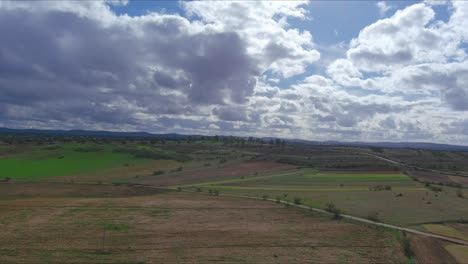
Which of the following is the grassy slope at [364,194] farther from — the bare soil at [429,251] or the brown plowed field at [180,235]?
the brown plowed field at [180,235]

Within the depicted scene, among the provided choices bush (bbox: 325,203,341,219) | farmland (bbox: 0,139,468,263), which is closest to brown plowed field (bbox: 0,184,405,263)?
farmland (bbox: 0,139,468,263)

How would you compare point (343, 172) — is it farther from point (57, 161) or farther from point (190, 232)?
point (57, 161)

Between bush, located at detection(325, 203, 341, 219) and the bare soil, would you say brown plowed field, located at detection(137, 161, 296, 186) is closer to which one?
bush, located at detection(325, 203, 341, 219)

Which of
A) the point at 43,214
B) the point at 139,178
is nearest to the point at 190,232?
the point at 43,214

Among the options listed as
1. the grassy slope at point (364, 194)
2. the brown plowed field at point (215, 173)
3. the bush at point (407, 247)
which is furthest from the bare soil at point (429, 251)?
the brown plowed field at point (215, 173)

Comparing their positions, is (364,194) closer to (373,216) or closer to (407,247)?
(373,216)

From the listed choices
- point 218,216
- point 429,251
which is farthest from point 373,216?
point 218,216

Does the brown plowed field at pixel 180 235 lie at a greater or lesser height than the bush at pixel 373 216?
lesser

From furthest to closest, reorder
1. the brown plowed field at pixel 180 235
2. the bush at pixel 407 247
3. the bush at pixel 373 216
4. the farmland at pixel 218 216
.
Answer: the bush at pixel 373 216, the bush at pixel 407 247, the farmland at pixel 218 216, the brown plowed field at pixel 180 235
